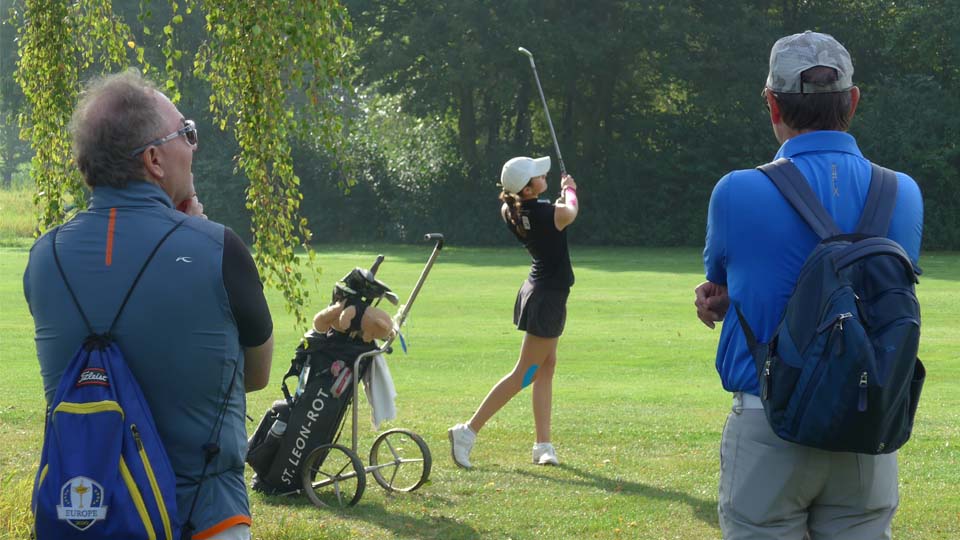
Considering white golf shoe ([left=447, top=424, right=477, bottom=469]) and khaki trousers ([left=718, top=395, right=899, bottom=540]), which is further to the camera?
white golf shoe ([left=447, top=424, right=477, bottom=469])

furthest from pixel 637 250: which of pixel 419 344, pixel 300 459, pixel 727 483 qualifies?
pixel 727 483

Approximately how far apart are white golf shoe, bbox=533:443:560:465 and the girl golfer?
0.31 metres

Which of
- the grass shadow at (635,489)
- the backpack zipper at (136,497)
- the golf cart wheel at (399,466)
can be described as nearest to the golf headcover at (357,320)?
the golf cart wheel at (399,466)

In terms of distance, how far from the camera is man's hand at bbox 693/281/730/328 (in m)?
3.70

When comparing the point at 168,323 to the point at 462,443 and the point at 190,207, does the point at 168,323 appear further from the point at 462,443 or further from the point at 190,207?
the point at 462,443

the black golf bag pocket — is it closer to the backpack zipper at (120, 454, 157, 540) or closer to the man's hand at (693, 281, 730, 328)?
the man's hand at (693, 281, 730, 328)

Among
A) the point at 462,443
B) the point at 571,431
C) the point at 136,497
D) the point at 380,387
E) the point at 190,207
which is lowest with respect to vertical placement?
the point at 571,431

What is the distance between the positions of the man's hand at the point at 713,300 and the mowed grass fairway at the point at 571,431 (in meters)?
1.61

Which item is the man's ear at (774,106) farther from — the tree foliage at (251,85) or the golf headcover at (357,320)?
the golf headcover at (357,320)

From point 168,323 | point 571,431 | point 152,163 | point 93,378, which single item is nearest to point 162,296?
point 168,323

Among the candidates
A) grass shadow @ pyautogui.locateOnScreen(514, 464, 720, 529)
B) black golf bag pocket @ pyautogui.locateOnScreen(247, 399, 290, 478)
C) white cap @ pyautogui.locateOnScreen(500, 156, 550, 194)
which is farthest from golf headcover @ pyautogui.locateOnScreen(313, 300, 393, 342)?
grass shadow @ pyautogui.locateOnScreen(514, 464, 720, 529)

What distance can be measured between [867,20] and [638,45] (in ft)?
26.9

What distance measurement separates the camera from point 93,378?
310 cm

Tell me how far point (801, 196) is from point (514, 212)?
18.7 feet
